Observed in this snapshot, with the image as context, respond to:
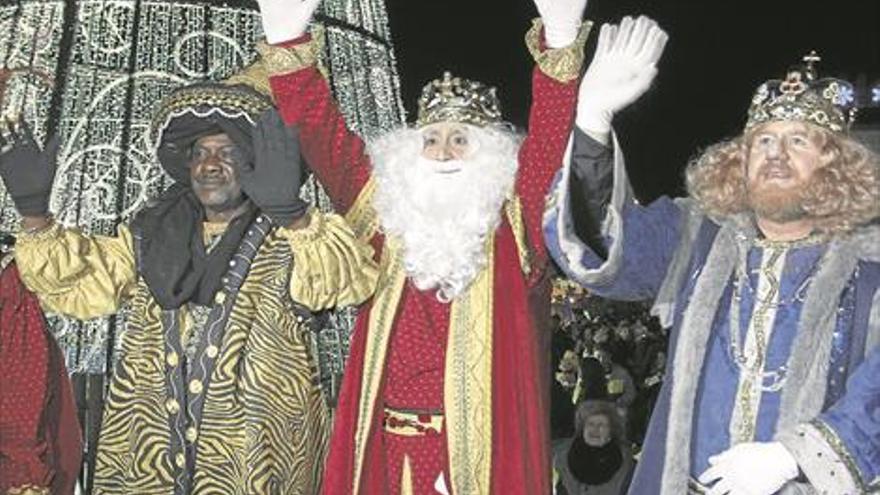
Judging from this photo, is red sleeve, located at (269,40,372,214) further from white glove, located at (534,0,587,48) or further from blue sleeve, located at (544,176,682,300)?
blue sleeve, located at (544,176,682,300)

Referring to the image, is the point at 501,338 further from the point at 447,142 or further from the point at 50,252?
the point at 50,252

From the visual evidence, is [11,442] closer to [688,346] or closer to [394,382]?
[394,382]

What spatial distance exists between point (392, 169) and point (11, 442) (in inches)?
53.5

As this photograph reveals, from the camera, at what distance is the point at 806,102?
338 centimetres

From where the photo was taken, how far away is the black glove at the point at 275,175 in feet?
11.9

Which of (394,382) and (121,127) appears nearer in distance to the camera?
(394,382)

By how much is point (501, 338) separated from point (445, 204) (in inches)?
17.9

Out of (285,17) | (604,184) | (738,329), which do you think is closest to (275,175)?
(285,17)

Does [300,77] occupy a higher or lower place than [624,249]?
higher

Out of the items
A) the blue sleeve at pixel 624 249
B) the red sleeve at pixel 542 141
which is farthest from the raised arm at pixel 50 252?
the blue sleeve at pixel 624 249

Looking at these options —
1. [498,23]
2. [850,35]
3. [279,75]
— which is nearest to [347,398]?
[279,75]

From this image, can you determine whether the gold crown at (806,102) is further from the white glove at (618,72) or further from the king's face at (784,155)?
the white glove at (618,72)

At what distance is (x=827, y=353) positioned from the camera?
3.17 meters

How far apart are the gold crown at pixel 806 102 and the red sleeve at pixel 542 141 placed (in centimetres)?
57
